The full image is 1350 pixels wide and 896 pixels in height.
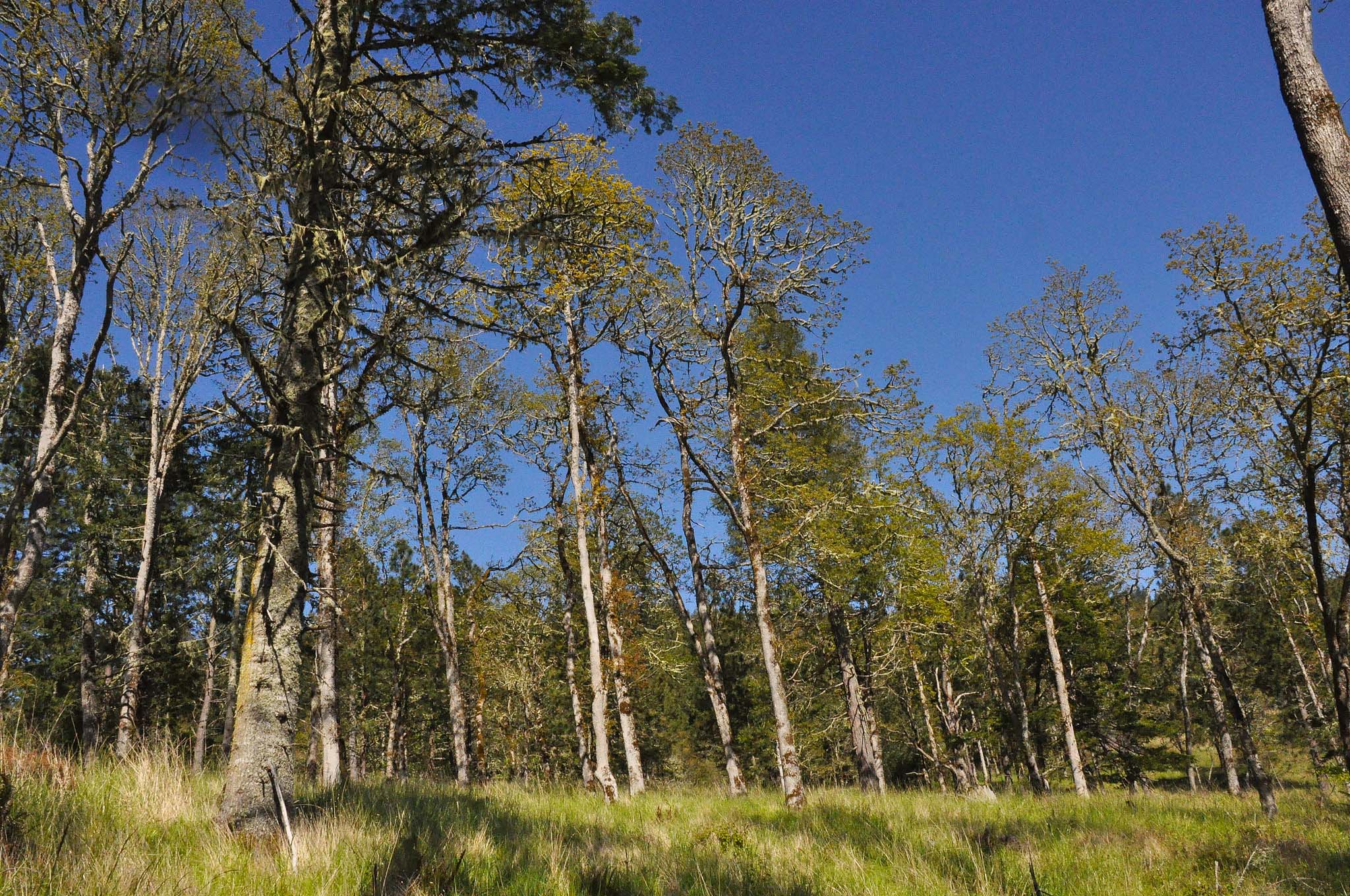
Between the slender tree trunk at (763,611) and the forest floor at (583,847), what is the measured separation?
583 mm

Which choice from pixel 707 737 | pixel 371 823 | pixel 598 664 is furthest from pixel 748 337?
pixel 707 737

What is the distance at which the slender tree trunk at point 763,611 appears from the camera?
1008 centimetres

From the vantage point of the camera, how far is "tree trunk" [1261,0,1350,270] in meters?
4.52

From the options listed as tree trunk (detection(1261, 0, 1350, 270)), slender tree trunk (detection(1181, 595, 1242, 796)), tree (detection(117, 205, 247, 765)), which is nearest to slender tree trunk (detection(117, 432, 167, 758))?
tree (detection(117, 205, 247, 765))

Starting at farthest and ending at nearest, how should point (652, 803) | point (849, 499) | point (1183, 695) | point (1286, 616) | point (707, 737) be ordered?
point (707, 737) → point (1286, 616) → point (1183, 695) → point (849, 499) → point (652, 803)

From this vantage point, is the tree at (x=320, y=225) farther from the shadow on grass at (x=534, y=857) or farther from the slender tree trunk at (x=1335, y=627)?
the slender tree trunk at (x=1335, y=627)

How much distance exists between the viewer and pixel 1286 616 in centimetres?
2939

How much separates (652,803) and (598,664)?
121 inches

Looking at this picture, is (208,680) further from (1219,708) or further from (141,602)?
(1219,708)

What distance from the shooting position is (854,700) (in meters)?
17.3

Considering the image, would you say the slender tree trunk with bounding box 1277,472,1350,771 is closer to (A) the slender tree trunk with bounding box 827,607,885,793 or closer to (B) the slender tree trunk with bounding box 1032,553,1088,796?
(A) the slender tree trunk with bounding box 827,607,885,793

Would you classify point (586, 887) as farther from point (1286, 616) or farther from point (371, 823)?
point (1286, 616)

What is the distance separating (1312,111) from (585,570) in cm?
1144

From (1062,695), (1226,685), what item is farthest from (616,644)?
(1062,695)
